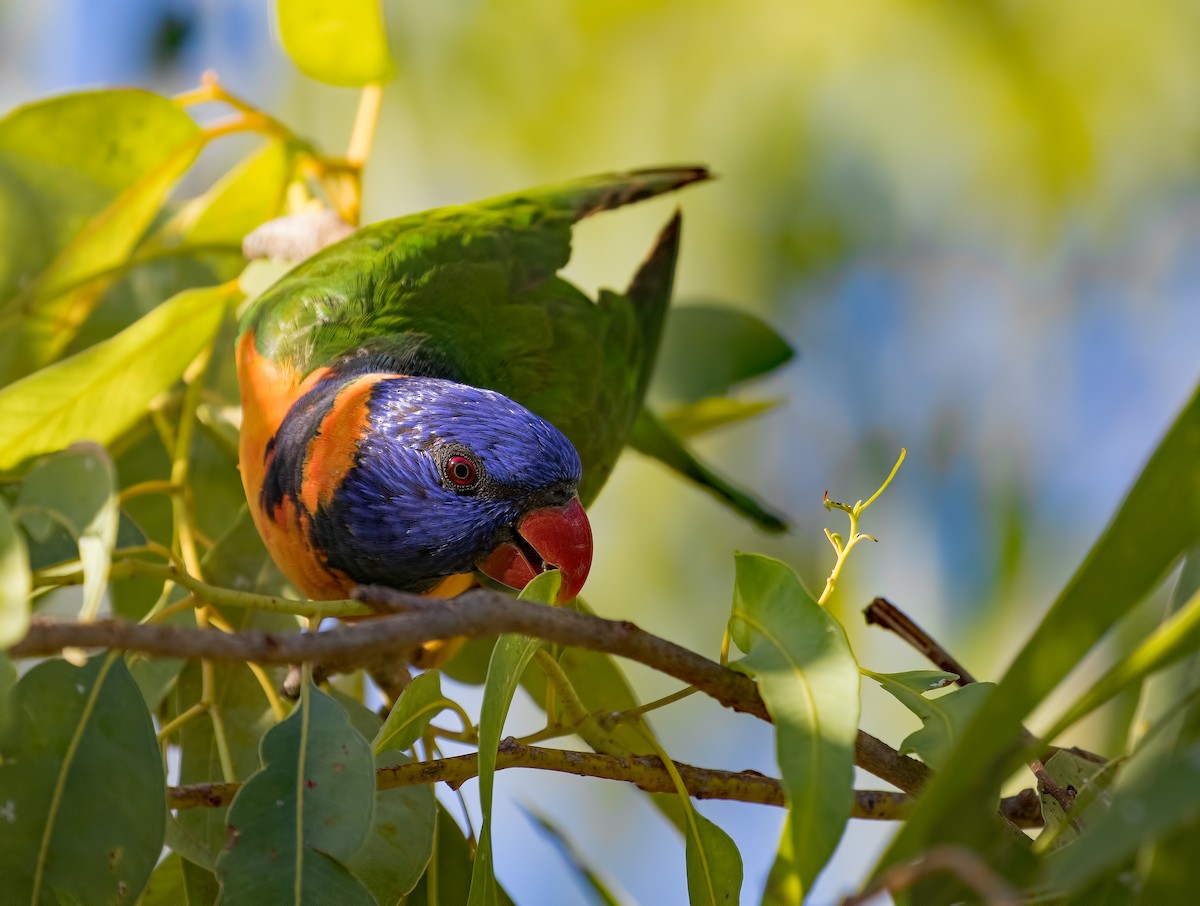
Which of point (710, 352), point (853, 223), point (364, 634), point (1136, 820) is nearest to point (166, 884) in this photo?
point (364, 634)

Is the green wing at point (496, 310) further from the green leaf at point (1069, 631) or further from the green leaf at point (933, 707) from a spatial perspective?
the green leaf at point (1069, 631)

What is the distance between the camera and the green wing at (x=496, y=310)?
198 cm

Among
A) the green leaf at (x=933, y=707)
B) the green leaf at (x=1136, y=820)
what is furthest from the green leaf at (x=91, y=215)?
the green leaf at (x=1136, y=820)

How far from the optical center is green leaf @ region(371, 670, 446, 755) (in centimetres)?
114

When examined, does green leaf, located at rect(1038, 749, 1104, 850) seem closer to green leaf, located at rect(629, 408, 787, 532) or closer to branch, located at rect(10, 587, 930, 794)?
branch, located at rect(10, 587, 930, 794)

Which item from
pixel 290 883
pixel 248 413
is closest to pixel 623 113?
pixel 248 413

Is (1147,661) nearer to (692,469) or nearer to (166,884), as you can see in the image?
(166,884)

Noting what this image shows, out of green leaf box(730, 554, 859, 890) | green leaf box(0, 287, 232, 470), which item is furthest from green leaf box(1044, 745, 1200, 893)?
green leaf box(0, 287, 232, 470)

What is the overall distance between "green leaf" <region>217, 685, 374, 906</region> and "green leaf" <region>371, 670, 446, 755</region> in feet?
0.26

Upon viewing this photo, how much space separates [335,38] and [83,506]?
3.82 ft

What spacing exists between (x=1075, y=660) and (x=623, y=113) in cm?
303

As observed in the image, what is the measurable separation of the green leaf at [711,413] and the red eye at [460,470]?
2.62ft

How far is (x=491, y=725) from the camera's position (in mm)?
1031

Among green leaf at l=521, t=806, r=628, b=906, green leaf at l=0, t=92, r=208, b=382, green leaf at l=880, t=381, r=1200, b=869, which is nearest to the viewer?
green leaf at l=880, t=381, r=1200, b=869
